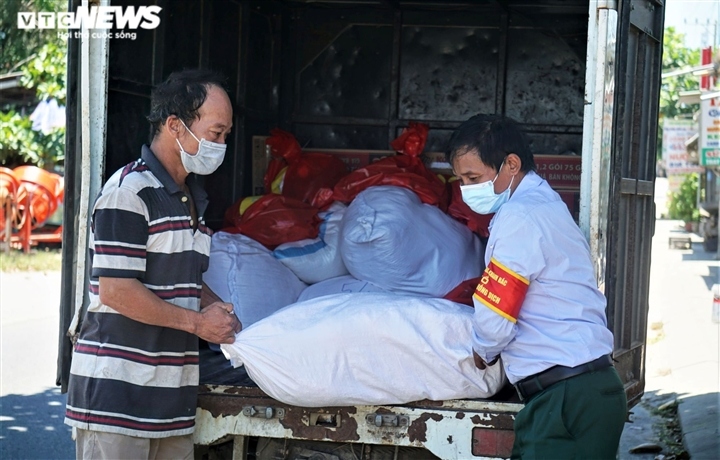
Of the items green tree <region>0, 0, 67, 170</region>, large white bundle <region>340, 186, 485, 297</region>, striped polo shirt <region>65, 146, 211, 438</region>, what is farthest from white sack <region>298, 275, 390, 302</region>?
green tree <region>0, 0, 67, 170</region>

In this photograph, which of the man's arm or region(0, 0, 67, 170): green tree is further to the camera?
region(0, 0, 67, 170): green tree

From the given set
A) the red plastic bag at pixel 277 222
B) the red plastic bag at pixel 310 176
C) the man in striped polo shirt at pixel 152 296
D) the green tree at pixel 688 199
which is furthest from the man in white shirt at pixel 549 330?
the green tree at pixel 688 199

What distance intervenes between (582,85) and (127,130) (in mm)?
2652

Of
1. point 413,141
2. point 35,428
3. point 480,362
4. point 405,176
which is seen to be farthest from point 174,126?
point 35,428

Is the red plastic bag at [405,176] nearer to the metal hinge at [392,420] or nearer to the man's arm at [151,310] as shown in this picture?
the metal hinge at [392,420]

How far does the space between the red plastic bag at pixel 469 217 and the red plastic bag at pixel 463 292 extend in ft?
1.40

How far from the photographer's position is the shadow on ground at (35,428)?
202 inches

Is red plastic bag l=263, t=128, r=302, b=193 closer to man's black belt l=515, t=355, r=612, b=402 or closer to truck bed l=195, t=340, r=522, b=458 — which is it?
truck bed l=195, t=340, r=522, b=458

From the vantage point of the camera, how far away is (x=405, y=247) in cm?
393

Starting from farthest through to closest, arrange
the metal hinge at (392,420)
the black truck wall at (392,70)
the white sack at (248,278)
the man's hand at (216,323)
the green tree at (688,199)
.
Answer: the green tree at (688,199) → the black truck wall at (392,70) → the white sack at (248,278) → the metal hinge at (392,420) → the man's hand at (216,323)

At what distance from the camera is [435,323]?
9.61ft

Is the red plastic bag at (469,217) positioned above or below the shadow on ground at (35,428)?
above

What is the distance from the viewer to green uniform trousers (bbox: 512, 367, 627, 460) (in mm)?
2500

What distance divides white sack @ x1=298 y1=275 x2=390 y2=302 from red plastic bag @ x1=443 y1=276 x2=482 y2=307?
1.06ft
